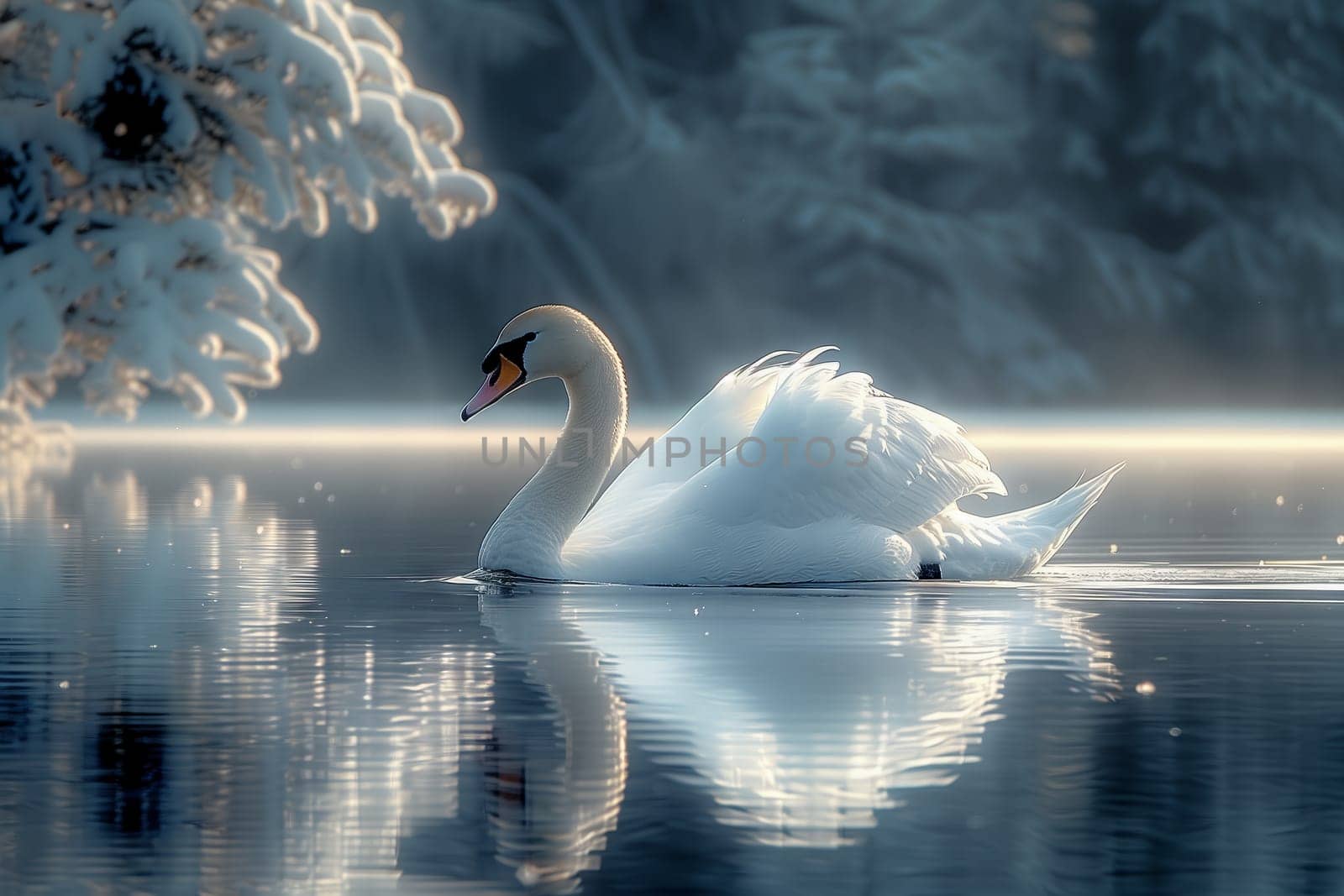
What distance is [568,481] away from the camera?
31.1 ft

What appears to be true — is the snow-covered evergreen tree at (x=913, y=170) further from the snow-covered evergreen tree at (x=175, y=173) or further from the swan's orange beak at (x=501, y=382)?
the swan's orange beak at (x=501, y=382)

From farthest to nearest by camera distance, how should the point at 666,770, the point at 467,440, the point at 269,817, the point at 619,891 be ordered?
the point at 467,440 → the point at 666,770 → the point at 269,817 → the point at 619,891

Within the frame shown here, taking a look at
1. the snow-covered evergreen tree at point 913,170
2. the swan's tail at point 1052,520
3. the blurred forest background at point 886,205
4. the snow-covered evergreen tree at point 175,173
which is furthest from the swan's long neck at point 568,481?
the snow-covered evergreen tree at point 913,170

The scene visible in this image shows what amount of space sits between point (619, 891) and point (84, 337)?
1510cm

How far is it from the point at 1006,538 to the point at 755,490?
1505mm

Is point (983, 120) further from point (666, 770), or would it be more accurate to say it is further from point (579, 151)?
point (666, 770)

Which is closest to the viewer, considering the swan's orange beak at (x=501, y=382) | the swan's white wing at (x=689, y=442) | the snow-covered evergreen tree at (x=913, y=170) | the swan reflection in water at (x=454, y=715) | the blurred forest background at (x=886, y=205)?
the swan reflection in water at (x=454, y=715)

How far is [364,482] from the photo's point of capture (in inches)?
733

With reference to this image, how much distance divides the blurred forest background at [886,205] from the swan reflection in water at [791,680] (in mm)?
38259

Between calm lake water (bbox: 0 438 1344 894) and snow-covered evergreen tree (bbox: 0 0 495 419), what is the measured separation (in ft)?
21.3

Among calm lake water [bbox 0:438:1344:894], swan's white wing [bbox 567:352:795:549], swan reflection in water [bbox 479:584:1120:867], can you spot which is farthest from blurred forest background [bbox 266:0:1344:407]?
swan reflection in water [bbox 479:584:1120:867]

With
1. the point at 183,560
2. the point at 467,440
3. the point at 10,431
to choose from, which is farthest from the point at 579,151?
the point at 183,560

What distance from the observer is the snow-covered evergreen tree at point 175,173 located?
16328mm

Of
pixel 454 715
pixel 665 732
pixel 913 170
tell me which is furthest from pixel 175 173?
pixel 913 170
